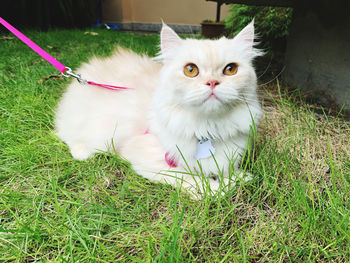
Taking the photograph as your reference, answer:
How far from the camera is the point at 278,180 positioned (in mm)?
1230

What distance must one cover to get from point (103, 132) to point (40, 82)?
121cm

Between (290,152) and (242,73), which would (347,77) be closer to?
(290,152)

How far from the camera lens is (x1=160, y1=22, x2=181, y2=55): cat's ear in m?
1.22

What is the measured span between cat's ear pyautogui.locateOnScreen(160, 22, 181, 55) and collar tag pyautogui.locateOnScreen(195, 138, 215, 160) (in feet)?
1.56

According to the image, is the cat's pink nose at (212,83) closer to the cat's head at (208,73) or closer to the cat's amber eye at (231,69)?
the cat's head at (208,73)

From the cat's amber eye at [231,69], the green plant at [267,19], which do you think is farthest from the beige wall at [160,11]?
the cat's amber eye at [231,69]

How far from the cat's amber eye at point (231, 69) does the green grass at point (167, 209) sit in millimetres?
416

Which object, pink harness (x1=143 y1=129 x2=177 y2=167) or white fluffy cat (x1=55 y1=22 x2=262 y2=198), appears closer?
white fluffy cat (x1=55 y1=22 x2=262 y2=198)

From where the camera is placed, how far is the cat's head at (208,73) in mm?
1036

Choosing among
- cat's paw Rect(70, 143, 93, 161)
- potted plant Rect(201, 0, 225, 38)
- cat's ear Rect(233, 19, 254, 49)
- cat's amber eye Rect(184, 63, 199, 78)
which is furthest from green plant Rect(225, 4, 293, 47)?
cat's paw Rect(70, 143, 93, 161)

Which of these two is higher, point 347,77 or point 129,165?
point 347,77

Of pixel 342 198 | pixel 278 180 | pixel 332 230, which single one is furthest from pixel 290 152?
pixel 332 230

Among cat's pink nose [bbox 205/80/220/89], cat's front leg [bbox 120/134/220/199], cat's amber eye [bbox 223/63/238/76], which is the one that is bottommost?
cat's front leg [bbox 120/134/220/199]

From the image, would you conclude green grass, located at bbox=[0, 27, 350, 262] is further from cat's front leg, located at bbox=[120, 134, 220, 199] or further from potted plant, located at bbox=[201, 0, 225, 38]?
potted plant, located at bbox=[201, 0, 225, 38]
